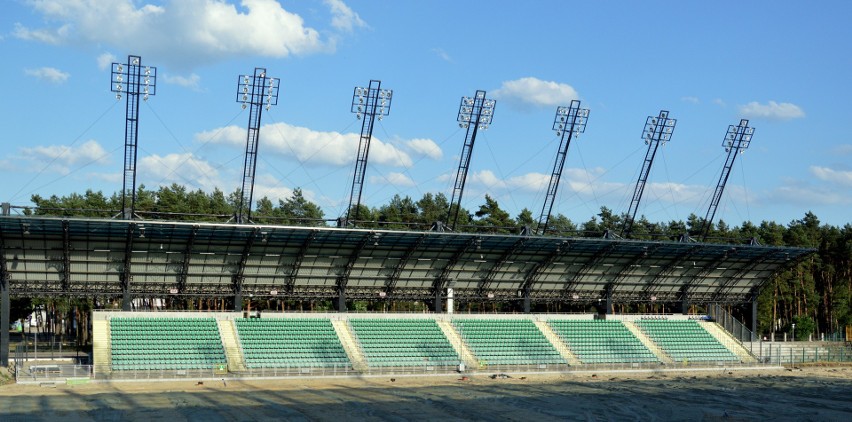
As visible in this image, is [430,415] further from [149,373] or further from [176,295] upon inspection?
[176,295]

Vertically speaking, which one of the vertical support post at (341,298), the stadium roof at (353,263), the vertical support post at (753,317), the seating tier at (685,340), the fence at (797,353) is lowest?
the fence at (797,353)

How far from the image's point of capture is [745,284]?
91250mm

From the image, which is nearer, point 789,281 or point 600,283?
point 600,283

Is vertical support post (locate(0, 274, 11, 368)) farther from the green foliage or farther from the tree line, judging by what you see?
the green foliage

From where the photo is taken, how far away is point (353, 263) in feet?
239

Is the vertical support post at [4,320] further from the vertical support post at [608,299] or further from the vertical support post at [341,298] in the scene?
the vertical support post at [608,299]

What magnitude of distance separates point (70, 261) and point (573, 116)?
4407 centimetres

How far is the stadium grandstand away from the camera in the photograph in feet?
209

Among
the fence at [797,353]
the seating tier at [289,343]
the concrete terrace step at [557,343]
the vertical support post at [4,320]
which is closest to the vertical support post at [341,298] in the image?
the seating tier at [289,343]

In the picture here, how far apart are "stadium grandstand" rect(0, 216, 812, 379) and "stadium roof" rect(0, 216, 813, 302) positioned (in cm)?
14

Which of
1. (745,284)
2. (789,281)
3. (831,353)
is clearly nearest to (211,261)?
(745,284)

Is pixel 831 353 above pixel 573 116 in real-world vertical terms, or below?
below

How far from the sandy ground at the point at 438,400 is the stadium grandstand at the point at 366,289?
5084mm

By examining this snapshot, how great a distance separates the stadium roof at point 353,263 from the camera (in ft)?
209
